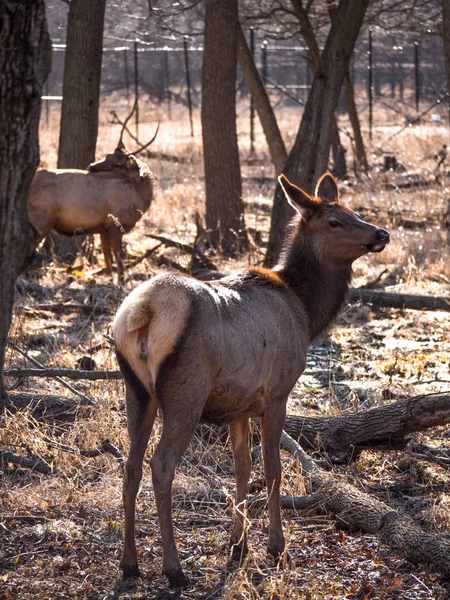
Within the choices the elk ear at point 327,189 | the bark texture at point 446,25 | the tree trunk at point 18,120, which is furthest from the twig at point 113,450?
the bark texture at point 446,25

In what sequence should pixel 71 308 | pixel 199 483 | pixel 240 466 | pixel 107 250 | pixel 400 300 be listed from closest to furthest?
pixel 240 466, pixel 199 483, pixel 400 300, pixel 71 308, pixel 107 250

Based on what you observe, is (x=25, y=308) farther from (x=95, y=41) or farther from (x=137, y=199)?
(x=95, y=41)

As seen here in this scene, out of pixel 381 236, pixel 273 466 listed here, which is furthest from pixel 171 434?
pixel 381 236

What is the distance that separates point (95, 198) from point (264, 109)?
12.5 ft

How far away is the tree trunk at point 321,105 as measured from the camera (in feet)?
33.9

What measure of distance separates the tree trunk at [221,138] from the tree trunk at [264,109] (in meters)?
0.81

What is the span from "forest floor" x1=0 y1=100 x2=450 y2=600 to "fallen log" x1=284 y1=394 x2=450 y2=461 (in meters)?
0.19

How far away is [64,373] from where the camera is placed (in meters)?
6.67

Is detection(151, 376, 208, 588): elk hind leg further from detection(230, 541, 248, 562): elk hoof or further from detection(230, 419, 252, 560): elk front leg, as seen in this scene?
detection(230, 419, 252, 560): elk front leg

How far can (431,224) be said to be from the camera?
1507cm

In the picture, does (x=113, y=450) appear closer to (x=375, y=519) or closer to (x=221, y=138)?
(x=375, y=519)

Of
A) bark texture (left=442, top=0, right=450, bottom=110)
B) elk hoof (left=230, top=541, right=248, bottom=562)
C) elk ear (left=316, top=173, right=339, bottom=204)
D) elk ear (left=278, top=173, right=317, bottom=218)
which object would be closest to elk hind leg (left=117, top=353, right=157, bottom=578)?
elk hoof (left=230, top=541, right=248, bottom=562)

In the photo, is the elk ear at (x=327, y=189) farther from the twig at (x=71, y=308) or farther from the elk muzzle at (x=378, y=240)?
the twig at (x=71, y=308)

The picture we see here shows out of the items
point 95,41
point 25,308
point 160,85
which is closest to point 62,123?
point 95,41
